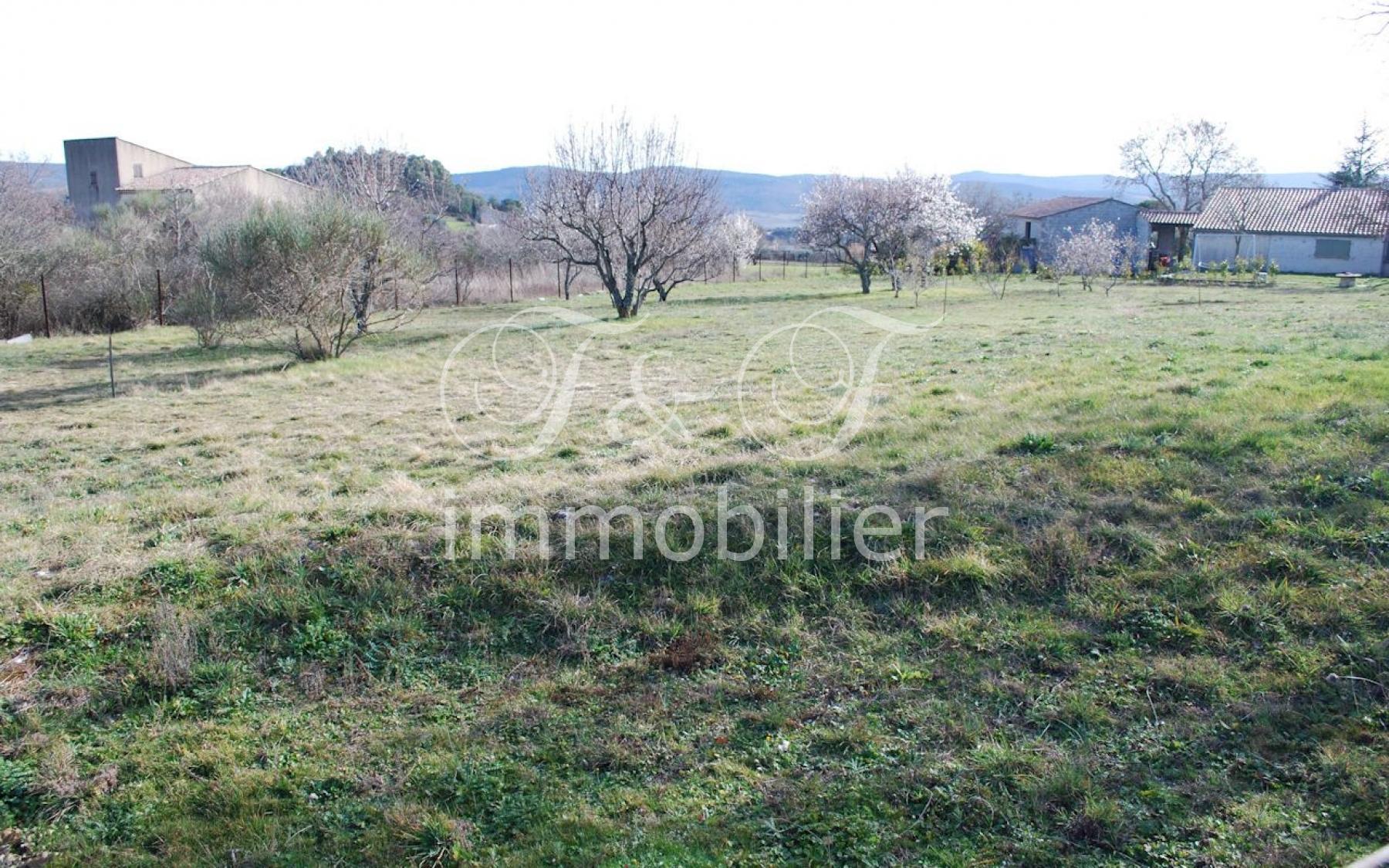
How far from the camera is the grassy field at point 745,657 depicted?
3.11 metres

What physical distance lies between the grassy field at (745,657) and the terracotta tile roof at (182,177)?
3879 centimetres

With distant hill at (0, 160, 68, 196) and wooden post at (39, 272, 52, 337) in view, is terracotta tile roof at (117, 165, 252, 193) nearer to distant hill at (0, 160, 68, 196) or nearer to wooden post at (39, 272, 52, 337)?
distant hill at (0, 160, 68, 196)

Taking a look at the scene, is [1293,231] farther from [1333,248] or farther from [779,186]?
[779,186]

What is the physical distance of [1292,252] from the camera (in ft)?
137

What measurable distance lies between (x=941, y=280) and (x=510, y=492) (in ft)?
107

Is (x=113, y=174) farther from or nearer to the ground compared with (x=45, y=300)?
farther from the ground

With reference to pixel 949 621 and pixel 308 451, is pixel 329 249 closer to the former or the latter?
pixel 308 451

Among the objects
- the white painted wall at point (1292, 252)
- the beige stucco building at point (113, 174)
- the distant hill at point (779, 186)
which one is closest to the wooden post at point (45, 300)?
the beige stucco building at point (113, 174)

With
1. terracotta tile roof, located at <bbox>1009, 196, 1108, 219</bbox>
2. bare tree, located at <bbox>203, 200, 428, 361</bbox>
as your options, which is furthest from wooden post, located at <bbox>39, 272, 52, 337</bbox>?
terracotta tile roof, located at <bbox>1009, 196, 1108, 219</bbox>

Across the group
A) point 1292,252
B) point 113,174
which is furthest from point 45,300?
point 1292,252

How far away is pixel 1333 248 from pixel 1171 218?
931cm

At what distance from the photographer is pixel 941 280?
3569cm

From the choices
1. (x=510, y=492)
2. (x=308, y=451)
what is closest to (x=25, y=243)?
(x=308, y=451)

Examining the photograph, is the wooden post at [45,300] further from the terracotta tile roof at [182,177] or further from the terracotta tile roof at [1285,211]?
the terracotta tile roof at [1285,211]
